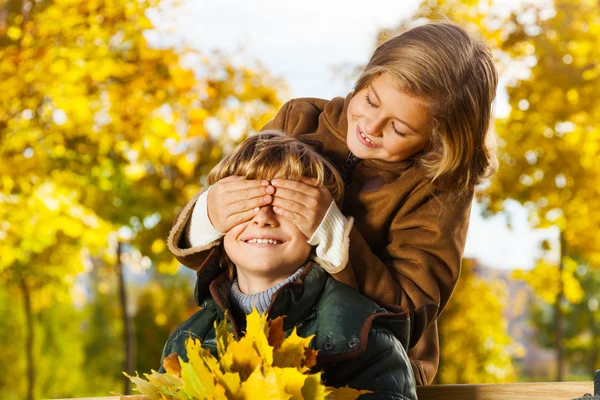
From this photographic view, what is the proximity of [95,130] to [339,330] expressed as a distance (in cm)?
341

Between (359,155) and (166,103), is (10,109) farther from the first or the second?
(359,155)

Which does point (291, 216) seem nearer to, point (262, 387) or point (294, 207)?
point (294, 207)

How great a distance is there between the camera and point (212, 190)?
5.26 ft

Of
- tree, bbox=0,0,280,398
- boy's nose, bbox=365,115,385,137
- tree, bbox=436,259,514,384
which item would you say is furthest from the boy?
tree, bbox=436,259,514,384

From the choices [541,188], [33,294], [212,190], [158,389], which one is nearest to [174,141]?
[33,294]

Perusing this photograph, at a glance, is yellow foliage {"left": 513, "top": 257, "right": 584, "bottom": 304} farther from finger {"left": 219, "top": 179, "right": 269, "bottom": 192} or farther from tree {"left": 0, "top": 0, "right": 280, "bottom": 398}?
finger {"left": 219, "top": 179, "right": 269, "bottom": 192}

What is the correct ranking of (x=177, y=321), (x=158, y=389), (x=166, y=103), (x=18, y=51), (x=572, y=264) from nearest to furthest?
(x=158, y=389)
(x=18, y=51)
(x=166, y=103)
(x=572, y=264)
(x=177, y=321)

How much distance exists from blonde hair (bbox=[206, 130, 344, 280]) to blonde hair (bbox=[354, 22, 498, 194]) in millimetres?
200

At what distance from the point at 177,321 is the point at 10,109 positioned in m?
2.92

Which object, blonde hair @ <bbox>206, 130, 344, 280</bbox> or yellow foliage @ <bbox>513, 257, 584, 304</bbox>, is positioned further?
yellow foliage @ <bbox>513, 257, 584, 304</bbox>

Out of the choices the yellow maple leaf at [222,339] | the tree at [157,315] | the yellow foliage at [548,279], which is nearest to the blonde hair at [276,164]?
the yellow maple leaf at [222,339]

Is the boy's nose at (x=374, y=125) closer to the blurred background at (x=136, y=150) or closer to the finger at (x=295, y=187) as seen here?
the finger at (x=295, y=187)

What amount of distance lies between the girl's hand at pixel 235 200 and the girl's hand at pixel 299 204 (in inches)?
0.7

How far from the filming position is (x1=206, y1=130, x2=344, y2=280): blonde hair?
1536 mm
